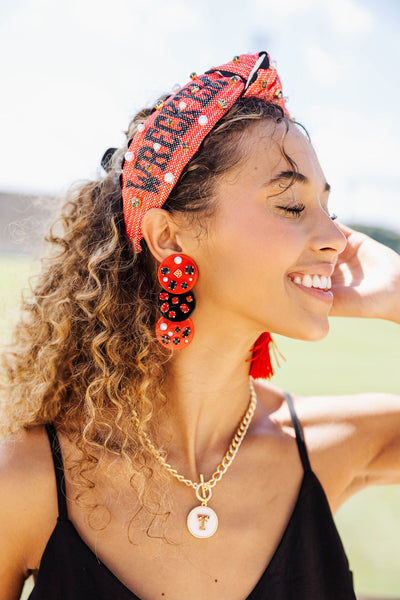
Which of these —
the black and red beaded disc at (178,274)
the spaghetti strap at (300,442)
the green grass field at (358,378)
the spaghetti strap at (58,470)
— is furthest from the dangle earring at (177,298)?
the green grass field at (358,378)

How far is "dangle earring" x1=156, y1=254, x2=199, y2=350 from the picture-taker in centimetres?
173

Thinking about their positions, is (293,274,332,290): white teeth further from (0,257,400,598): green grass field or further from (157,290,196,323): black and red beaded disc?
(0,257,400,598): green grass field

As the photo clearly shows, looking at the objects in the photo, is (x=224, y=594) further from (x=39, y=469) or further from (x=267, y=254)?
→ (x=267, y=254)

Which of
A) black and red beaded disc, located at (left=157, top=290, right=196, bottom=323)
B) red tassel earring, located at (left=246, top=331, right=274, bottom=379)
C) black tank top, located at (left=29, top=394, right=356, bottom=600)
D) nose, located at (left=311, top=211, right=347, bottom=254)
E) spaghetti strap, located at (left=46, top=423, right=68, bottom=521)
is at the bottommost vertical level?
black tank top, located at (left=29, top=394, right=356, bottom=600)

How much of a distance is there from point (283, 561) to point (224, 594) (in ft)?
0.72

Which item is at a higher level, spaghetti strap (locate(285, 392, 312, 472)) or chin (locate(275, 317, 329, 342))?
chin (locate(275, 317, 329, 342))

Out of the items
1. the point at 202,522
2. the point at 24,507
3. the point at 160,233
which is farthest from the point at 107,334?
the point at 202,522

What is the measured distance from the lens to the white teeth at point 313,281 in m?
1.70

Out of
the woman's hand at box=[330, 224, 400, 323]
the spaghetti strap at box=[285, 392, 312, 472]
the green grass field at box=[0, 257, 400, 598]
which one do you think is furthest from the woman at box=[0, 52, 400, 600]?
the green grass field at box=[0, 257, 400, 598]

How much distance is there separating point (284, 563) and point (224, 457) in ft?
1.27

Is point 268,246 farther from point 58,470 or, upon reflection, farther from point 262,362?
point 58,470

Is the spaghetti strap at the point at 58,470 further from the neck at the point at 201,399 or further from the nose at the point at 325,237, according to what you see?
the nose at the point at 325,237

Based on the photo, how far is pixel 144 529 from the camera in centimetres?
166

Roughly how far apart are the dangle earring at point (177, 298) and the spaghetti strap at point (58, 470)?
47cm
